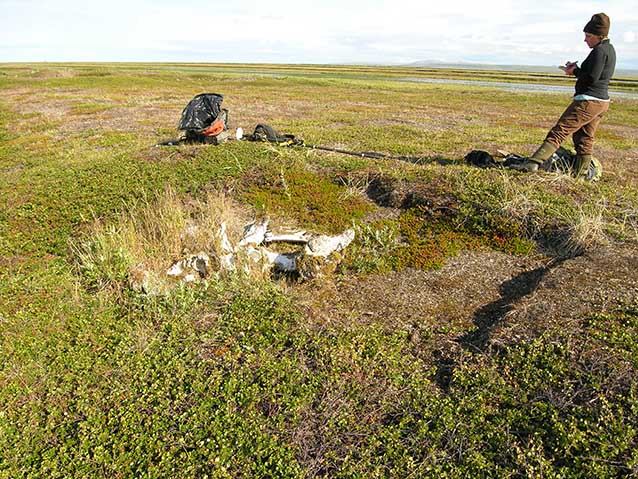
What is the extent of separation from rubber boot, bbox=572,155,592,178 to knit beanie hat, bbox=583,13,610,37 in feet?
8.29

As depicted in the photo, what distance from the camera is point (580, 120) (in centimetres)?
855

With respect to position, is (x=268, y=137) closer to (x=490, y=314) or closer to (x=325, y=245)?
(x=325, y=245)

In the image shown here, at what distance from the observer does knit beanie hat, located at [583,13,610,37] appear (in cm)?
789

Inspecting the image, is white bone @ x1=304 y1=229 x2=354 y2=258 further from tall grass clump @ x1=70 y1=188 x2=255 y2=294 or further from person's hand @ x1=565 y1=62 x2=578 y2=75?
person's hand @ x1=565 y1=62 x2=578 y2=75

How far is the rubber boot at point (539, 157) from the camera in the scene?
8.95 m

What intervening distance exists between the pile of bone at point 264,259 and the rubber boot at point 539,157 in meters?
4.77

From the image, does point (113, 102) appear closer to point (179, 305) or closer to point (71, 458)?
point (179, 305)

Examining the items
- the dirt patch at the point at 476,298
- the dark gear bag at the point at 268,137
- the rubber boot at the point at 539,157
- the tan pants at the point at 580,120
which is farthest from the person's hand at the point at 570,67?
the dark gear bag at the point at 268,137

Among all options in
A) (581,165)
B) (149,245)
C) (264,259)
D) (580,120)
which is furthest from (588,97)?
(149,245)

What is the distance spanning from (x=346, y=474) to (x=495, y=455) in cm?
132

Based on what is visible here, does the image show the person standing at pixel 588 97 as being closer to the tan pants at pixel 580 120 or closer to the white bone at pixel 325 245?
the tan pants at pixel 580 120

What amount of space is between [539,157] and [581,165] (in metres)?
1.16

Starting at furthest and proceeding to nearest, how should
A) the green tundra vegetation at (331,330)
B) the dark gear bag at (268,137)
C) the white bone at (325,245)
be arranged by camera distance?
the dark gear bag at (268,137) < the white bone at (325,245) < the green tundra vegetation at (331,330)

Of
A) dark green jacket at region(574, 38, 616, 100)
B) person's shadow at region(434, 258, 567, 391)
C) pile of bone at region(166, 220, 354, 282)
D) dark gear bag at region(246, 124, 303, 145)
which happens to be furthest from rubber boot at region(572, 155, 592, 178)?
dark gear bag at region(246, 124, 303, 145)
